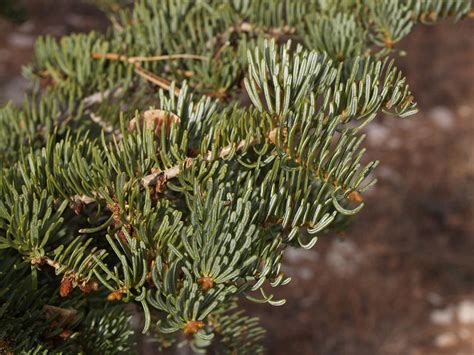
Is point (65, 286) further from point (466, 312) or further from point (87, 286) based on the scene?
point (466, 312)

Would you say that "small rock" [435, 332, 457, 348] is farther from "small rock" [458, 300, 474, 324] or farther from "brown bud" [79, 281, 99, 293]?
"brown bud" [79, 281, 99, 293]

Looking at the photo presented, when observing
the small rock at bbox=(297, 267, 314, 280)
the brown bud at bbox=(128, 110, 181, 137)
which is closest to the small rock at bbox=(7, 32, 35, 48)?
the small rock at bbox=(297, 267, 314, 280)

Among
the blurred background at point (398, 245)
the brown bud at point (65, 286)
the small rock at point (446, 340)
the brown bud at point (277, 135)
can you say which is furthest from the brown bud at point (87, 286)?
the small rock at point (446, 340)

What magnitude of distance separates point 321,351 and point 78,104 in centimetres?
127

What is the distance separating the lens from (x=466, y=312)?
1.77m

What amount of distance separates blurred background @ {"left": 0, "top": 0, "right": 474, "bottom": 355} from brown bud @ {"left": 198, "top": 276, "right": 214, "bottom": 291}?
102 cm

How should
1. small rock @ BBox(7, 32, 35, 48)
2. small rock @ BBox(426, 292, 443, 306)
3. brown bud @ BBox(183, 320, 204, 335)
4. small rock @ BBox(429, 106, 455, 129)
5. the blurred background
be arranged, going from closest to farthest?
1. brown bud @ BBox(183, 320, 204, 335)
2. the blurred background
3. small rock @ BBox(426, 292, 443, 306)
4. small rock @ BBox(7, 32, 35, 48)
5. small rock @ BBox(429, 106, 455, 129)

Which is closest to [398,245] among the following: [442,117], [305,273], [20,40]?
[305,273]

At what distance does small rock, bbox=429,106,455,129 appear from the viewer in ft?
7.77

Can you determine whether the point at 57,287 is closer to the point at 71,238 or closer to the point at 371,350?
the point at 71,238

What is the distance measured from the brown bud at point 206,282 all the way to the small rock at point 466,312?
1590 mm

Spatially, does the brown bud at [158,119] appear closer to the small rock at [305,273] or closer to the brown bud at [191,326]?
the brown bud at [191,326]

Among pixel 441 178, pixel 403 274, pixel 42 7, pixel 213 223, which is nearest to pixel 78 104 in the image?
pixel 213 223

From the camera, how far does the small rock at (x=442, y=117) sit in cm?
237
